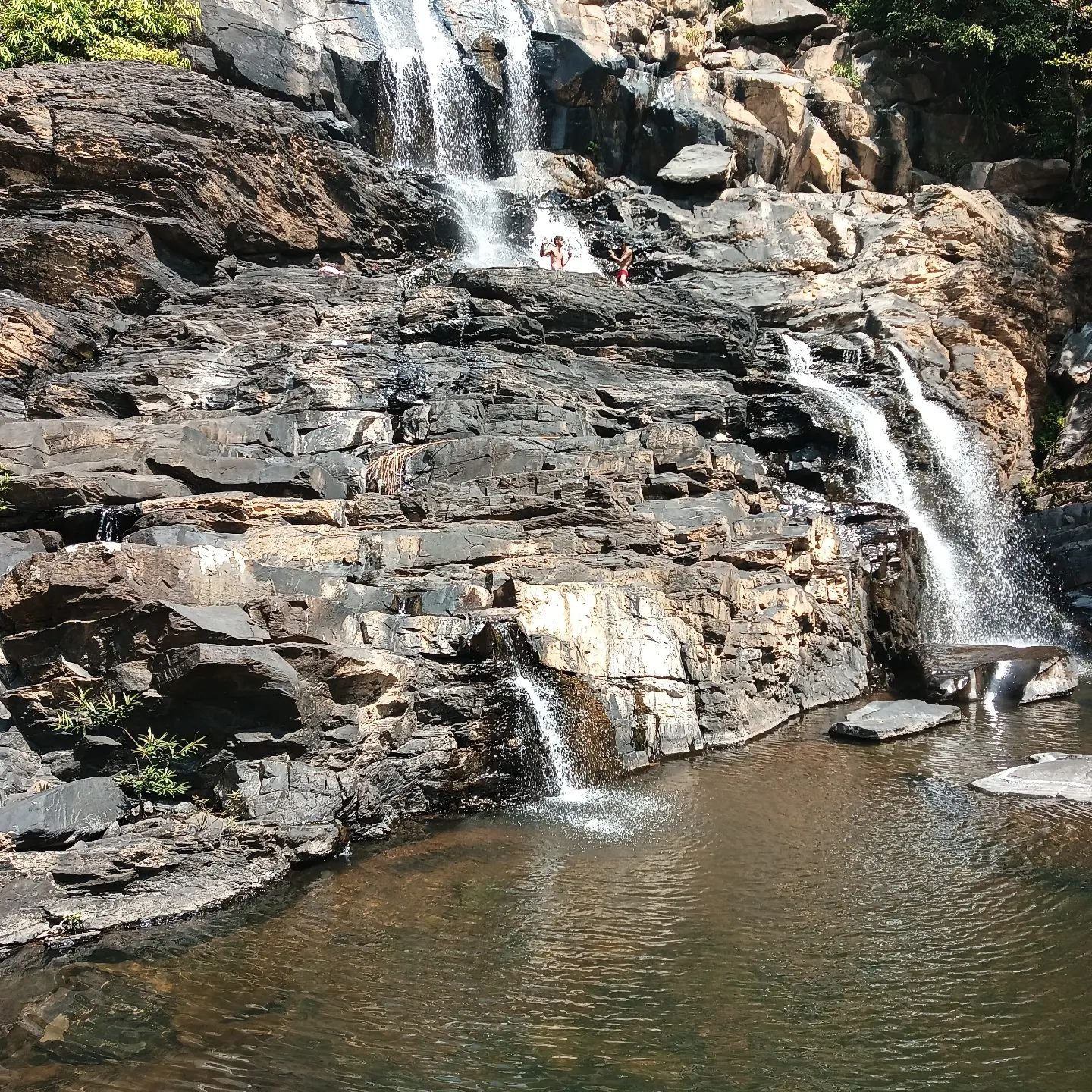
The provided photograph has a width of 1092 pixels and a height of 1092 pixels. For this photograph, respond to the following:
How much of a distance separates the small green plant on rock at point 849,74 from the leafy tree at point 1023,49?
4.71ft

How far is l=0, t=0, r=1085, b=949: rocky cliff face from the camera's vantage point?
8.72 metres

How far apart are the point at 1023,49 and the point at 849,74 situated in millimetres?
5523

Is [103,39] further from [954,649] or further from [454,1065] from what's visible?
[454,1065]

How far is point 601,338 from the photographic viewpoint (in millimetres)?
19797

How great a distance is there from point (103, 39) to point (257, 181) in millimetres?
5384

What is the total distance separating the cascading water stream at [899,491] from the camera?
57.9ft

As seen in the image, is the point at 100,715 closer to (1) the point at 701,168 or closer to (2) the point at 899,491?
(2) the point at 899,491

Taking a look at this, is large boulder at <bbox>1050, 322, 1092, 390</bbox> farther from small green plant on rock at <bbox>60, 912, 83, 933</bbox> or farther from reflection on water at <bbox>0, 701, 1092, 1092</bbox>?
small green plant on rock at <bbox>60, 912, 83, 933</bbox>

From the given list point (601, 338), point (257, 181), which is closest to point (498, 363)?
point (601, 338)

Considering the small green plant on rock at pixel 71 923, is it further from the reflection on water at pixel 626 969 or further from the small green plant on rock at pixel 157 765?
the small green plant on rock at pixel 157 765

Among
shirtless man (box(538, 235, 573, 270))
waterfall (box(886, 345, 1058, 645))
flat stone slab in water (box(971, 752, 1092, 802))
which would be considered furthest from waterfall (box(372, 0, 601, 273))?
flat stone slab in water (box(971, 752, 1092, 802))

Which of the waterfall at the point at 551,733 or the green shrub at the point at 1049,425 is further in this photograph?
the green shrub at the point at 1049,425

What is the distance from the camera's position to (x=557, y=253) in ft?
79.9

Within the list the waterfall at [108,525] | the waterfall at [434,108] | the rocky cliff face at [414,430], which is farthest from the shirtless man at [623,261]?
the waterfall at [108,525]
